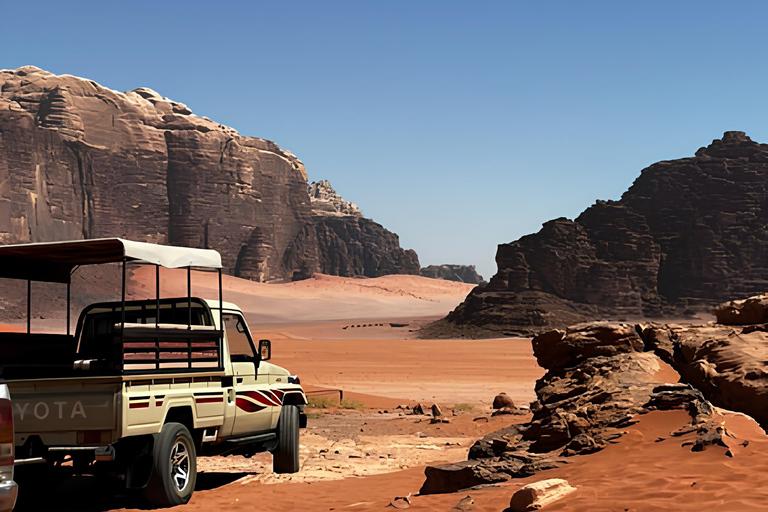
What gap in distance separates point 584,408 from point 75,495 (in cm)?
629

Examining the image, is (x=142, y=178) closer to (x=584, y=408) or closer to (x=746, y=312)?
(x=746, y=312)

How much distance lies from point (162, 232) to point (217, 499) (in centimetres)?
12470

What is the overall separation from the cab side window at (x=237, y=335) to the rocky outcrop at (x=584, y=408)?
333 centimetres

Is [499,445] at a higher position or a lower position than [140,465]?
lower

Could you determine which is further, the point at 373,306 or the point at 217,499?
the point at 373,306

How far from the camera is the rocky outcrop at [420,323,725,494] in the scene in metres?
8.15

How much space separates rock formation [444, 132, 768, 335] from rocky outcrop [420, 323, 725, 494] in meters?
57.7

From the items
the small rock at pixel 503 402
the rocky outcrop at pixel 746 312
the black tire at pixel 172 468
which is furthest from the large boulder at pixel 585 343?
Result: the small rock at pixel 503 402

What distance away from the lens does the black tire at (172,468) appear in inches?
311

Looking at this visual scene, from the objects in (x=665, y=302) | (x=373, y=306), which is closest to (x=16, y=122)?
(x=373, y=306)

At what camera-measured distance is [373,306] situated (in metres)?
132

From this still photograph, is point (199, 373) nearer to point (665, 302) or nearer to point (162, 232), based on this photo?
point (665, 302)

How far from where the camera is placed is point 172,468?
8.21 metres

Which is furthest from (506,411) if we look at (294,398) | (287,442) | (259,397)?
(259,397)
